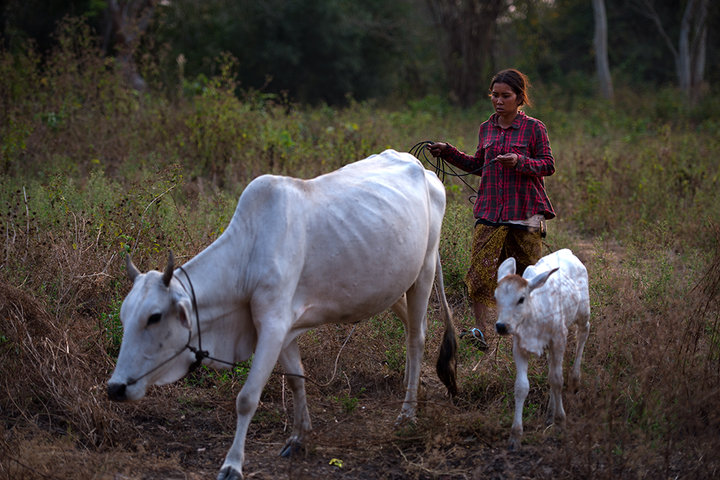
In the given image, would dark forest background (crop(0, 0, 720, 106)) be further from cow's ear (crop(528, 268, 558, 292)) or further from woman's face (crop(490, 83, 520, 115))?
cow's ear (crop(528, 268, 558, 292))

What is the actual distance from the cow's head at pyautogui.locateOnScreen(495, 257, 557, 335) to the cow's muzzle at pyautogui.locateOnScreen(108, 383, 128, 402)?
1627 millimetres

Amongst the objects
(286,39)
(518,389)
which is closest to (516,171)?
(518,389)

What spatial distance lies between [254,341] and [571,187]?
5417mm

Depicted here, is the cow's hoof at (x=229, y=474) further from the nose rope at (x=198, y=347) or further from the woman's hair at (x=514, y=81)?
the woman's hair at (x=514, y=81)

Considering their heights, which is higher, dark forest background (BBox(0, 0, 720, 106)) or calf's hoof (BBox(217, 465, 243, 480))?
dark forest background (BBox(0, 0, 720, 106))

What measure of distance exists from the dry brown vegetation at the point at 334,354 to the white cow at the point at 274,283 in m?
0.44

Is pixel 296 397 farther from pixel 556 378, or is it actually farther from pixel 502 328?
pixel 556 378

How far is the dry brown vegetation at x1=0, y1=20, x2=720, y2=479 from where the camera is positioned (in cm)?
326

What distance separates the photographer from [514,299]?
3.24 m

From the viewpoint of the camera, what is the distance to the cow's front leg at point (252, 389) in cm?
308

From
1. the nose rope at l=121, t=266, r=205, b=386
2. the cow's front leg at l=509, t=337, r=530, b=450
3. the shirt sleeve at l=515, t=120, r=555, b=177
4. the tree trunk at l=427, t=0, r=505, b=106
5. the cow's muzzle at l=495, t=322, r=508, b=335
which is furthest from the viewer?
the tree trunk at l=427, t=0, r=505, b=106

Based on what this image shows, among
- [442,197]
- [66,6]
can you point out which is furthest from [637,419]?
[66,6]

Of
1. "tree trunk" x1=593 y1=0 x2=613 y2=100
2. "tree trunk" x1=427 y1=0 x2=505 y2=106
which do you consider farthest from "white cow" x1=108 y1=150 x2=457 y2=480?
"tree trunk" x1=427 y1=0 x2=505 y2=106

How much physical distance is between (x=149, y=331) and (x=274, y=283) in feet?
1.83
